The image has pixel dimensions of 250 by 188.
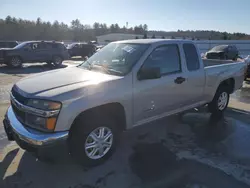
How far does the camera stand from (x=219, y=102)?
19.9 feet

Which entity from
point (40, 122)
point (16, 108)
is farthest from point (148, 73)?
point (16, 108)

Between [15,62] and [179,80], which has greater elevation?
[179,80]

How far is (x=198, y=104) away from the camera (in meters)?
5.37

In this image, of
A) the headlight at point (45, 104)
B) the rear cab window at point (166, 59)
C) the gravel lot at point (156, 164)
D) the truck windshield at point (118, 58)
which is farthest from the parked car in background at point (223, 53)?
the headlight at point (45, 104)

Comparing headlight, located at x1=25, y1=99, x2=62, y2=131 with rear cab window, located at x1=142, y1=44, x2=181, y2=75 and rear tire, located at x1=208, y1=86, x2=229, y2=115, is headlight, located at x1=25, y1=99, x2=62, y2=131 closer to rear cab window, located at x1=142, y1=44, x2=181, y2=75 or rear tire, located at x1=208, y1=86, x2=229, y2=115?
rear cab window, located at x1=142, y1=44, x2=181, y2=75

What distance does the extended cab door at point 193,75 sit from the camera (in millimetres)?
4809

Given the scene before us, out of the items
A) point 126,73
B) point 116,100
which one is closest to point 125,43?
point 126,73

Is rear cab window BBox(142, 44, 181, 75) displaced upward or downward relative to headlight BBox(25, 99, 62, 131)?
upward

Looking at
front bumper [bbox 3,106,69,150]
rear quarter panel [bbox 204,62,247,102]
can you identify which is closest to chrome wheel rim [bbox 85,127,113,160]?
front bumper [bbox 3,106,69,150]

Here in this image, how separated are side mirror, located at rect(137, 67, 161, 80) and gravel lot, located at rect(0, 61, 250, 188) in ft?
4.33

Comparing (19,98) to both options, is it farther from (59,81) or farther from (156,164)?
(156,164)

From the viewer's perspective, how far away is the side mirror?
12.7 feet

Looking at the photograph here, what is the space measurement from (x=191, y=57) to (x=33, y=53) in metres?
14.5

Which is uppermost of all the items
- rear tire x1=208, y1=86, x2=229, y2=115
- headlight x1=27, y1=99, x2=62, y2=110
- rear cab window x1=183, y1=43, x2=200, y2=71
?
rear cab window x1=183, y1=43, x2=200, y2=71
